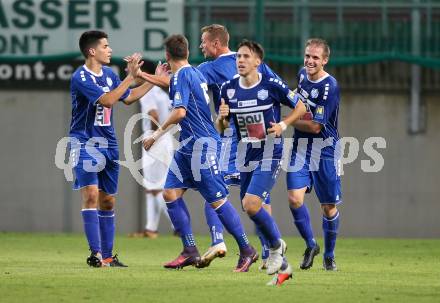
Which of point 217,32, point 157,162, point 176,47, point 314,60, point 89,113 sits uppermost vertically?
point 217,32

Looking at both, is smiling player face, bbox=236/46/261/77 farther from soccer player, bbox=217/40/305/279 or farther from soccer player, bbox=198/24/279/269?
soccer player, bbox=198/24/279/269

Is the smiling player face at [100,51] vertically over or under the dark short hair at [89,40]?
under

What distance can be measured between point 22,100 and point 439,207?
6.01 metres

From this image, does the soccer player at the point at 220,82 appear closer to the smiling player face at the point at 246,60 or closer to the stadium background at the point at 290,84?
the smiling player face at the point at 246,60

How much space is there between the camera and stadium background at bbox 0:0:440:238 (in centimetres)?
1912

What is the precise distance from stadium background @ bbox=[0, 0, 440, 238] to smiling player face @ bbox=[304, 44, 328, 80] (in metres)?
6.28

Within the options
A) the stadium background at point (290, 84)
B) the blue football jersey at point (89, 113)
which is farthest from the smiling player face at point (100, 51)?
the stadium background at point (290, 84)

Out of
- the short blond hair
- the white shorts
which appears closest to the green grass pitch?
the short blond hair

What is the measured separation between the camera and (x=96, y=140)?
12.9 m

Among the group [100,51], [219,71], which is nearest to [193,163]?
[219,71]

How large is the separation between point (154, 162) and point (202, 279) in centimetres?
778

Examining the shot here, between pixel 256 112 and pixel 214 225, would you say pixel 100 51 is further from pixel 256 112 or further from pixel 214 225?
pixel 256 112

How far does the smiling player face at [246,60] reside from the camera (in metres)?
11.4

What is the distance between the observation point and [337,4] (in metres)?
19.2
